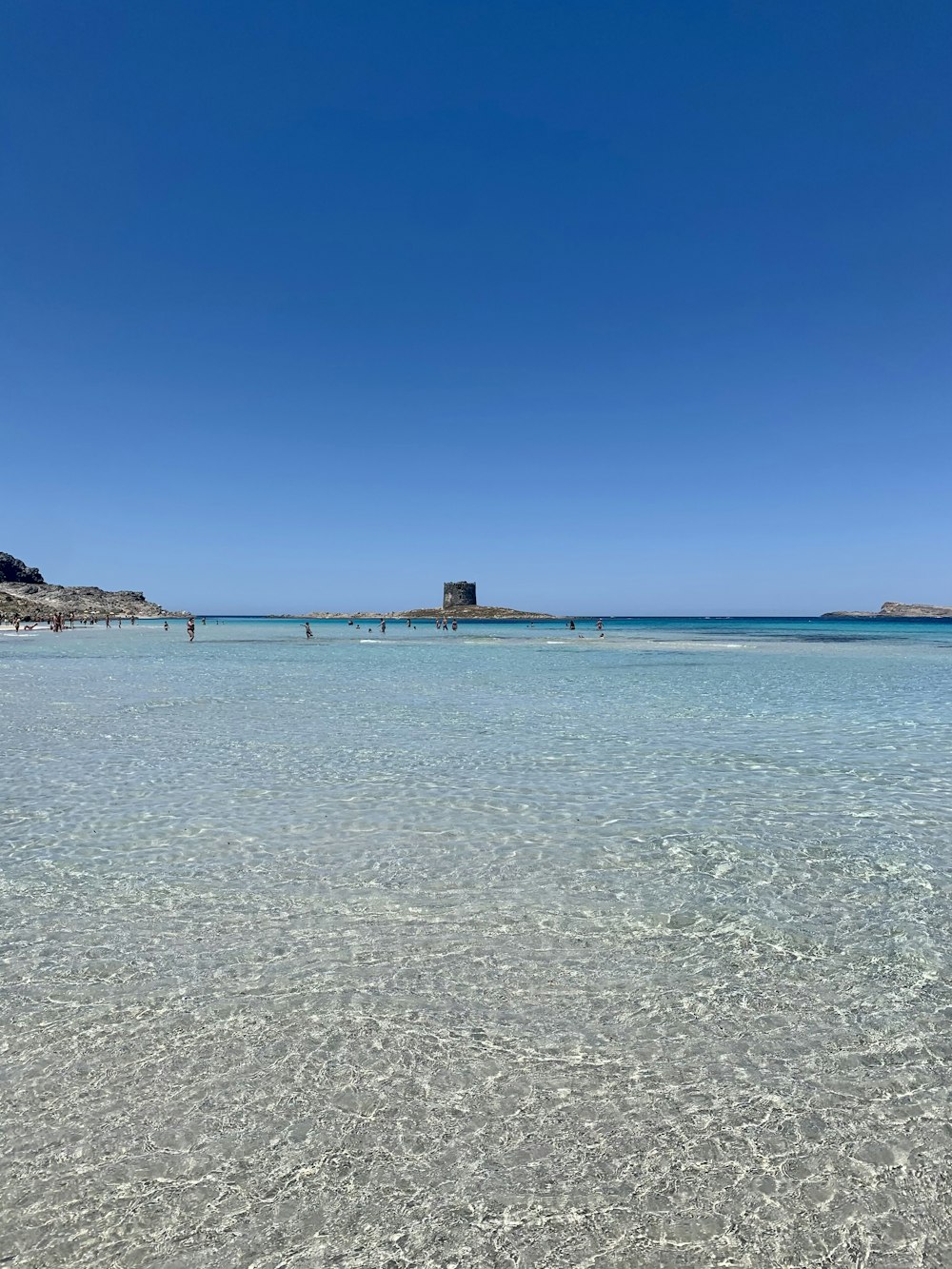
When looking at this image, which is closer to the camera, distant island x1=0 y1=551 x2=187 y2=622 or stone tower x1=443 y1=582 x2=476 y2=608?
distant island x1=0 y1=551 x2=187 y2=622

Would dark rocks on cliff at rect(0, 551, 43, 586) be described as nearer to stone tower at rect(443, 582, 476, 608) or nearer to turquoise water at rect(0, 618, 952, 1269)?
stone tower at rect(443, 582, 476, 608)

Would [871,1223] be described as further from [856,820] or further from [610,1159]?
[856,820]

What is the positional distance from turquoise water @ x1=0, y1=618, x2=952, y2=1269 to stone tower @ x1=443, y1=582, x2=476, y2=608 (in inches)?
7340

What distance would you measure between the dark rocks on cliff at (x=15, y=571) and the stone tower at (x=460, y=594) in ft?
339

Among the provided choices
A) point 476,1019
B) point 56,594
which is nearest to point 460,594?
point 56,594

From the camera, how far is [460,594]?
651 feet

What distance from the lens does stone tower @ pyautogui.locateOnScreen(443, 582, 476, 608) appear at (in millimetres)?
197625

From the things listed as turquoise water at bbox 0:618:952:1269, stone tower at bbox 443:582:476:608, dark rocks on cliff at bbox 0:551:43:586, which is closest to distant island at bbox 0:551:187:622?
dark rocks on cliff at bbox 0:551:43:586

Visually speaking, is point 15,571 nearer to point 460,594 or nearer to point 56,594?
point 56,594

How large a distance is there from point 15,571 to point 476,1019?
644 ft

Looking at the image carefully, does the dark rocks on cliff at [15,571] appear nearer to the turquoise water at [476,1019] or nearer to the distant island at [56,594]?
the distant island at [56,594]

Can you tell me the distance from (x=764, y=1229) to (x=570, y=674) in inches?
1102

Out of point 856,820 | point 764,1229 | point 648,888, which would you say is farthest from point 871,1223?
point 856,820

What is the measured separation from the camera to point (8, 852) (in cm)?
774
